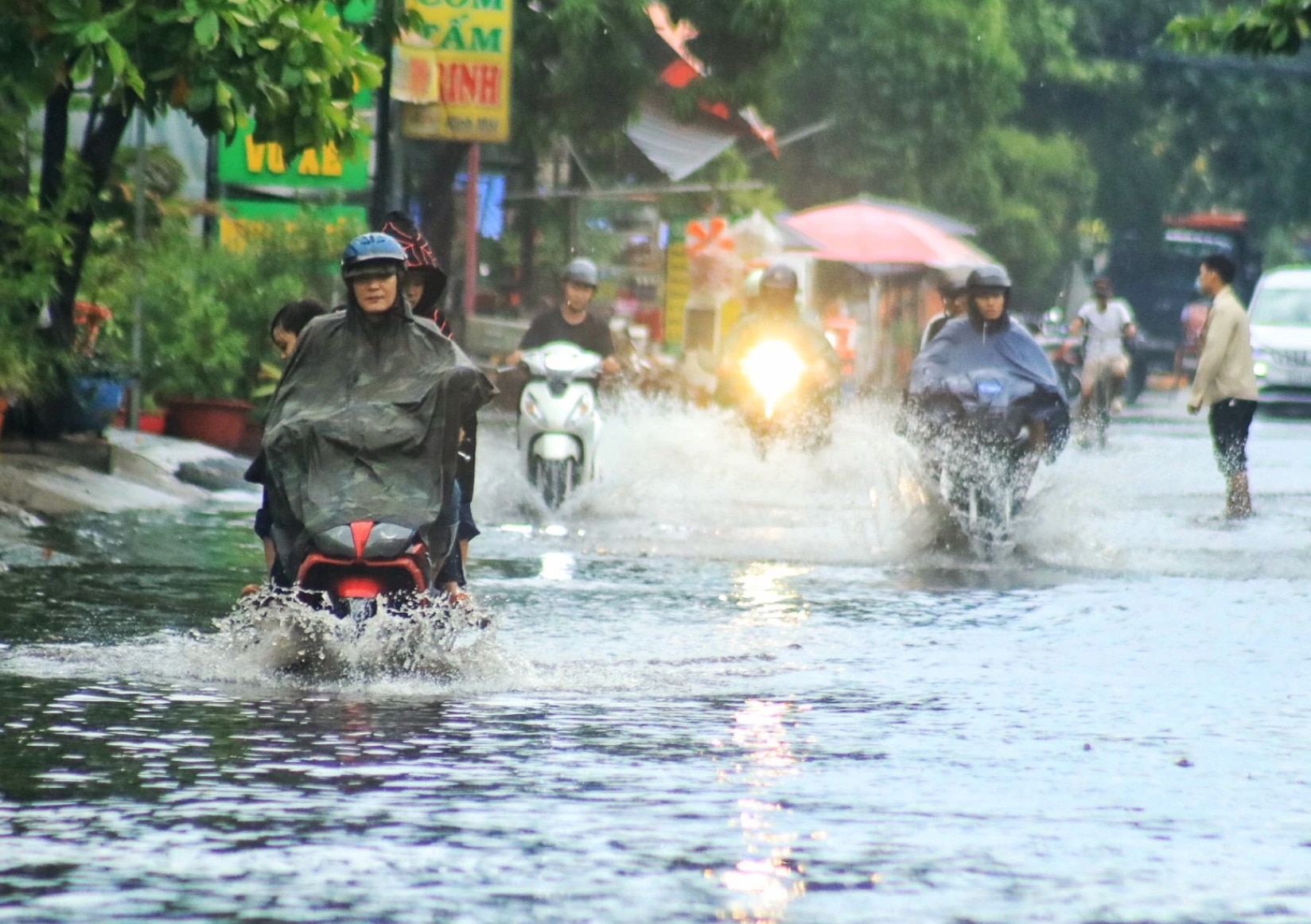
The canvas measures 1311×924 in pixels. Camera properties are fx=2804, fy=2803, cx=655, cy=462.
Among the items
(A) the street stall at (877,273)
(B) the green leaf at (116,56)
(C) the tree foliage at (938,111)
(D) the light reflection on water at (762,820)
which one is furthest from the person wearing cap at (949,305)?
(C) the tree foliage at (938,111)

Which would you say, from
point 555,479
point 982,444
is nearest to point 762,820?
point 982,444

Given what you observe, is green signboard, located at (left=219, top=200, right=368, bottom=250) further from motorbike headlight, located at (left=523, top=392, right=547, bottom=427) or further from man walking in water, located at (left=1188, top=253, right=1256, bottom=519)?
man walking in water, located at (left=1188, top=253, right=1256, bottom=519)

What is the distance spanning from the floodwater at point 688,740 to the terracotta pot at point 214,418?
211 inches

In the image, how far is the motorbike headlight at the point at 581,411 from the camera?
1616 cm

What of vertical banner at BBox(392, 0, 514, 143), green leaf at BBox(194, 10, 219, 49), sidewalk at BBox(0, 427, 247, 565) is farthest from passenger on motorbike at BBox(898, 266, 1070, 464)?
vertical banner at BBox(392, 0, 514, 143)

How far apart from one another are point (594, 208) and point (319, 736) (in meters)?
30.9

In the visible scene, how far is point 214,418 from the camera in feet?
66.2

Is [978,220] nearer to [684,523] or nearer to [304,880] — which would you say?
[684,523]

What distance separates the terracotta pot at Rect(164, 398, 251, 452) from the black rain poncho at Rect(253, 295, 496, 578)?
433 inches

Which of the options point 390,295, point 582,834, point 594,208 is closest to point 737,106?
point 594,208

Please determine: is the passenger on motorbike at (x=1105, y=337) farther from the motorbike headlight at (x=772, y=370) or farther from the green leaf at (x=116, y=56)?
the green leaf at (x=116, y=56)

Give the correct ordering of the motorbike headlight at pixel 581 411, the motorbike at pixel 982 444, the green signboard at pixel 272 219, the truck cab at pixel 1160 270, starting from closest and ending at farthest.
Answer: the motorbike at pixel 982 444
the motorbike headlight at pixel 581 411
the green signboard at pixel 272 219
the truck cab at pixel 1160 270

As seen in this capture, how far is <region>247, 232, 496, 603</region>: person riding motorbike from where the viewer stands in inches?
351

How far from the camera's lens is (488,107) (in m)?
23.8
